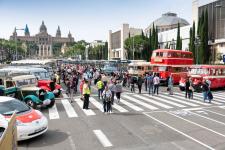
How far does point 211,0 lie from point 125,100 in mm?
49945

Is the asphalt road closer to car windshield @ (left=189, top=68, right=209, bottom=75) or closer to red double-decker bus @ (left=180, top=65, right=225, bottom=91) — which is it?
red double-decker bus @ (left=180, top=65, right=225, bottom=91)

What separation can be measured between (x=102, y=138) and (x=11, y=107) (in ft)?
12.2

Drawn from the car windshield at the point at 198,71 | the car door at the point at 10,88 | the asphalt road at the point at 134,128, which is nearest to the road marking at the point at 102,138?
the asphalt road at the point at 134,128

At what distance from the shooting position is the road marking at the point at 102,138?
1101cm

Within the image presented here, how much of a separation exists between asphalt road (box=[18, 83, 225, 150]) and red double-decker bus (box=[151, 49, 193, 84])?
57.3 feet

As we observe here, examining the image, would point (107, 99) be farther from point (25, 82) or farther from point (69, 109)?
point (25, 82)

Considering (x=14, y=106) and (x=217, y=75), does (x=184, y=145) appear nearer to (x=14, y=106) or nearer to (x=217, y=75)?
(x=14, y=106)

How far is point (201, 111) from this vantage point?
18.3 meters

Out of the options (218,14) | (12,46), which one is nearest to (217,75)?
(218,14)

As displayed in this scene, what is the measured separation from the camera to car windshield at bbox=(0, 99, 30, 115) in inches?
462

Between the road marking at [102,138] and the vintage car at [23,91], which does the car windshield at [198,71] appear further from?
the road marking at [102,138]

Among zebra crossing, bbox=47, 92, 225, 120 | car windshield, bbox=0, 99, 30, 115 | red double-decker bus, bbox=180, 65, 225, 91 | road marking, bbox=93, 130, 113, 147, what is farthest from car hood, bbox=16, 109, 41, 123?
red double-decker bus, bbox=180, 65, 225, 91

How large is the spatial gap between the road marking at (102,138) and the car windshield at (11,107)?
2.93 metres

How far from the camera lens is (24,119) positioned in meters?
11.2
